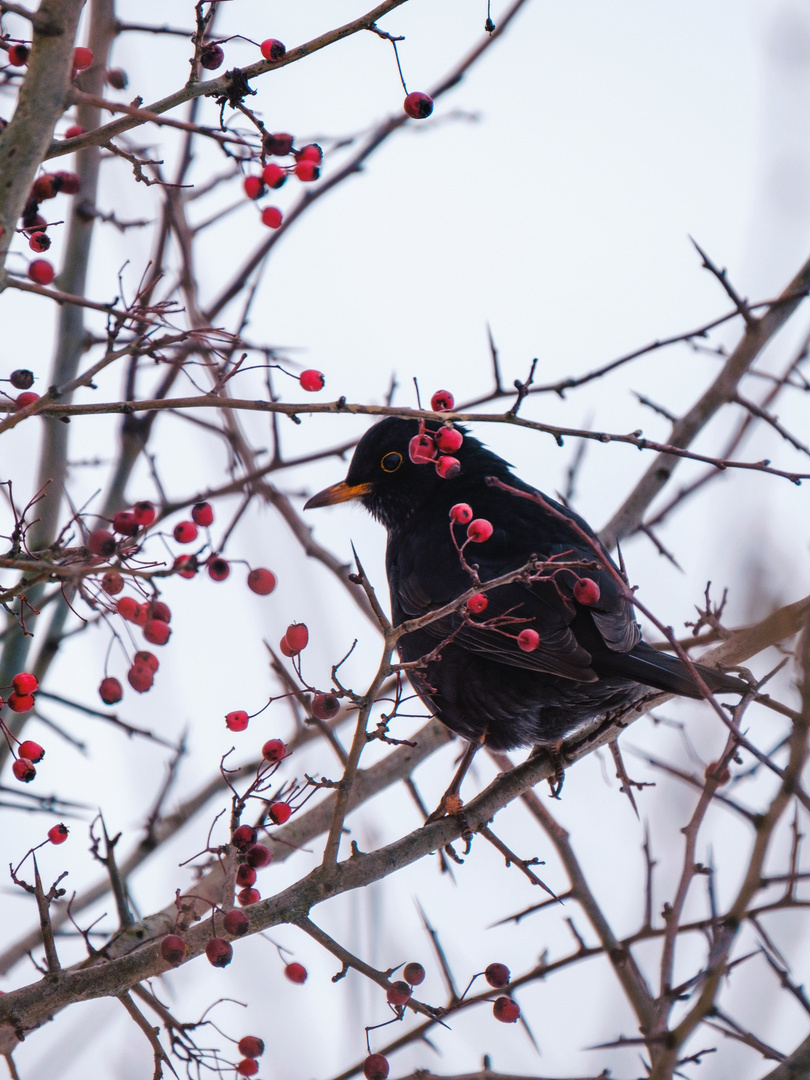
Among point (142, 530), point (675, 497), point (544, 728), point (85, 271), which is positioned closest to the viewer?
point (142, 530)

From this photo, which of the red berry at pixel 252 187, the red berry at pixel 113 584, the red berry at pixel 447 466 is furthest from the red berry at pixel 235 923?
the red berry at pixel 252 187

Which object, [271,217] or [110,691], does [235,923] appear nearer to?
[110,691]

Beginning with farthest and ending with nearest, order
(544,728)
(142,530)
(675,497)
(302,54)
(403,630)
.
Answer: (675,497) → (544,728) → (142,530) → (403,630) → (302,54)

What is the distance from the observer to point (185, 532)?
2896 millimetres

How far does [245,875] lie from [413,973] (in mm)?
684

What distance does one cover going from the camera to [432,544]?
444 cm

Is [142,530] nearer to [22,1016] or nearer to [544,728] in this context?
[22,1016]

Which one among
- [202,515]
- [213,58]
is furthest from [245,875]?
[213,58]

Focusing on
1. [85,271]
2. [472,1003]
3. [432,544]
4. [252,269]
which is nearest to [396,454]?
[432,544]

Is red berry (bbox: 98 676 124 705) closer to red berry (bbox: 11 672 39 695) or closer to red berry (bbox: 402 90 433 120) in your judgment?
red berry (bbox: 11 672 39 695)

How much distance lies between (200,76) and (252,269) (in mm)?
2233

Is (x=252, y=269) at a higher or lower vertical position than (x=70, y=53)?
higher

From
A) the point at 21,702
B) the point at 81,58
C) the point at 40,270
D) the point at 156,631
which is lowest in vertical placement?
the point at 21,702

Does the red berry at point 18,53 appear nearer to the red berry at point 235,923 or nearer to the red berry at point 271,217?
the red berry at point 271,217
